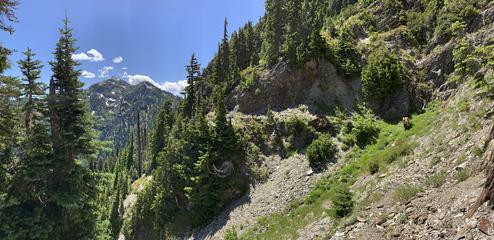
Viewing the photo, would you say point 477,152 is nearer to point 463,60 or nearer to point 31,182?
point 463,60

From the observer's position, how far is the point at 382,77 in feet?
95.9

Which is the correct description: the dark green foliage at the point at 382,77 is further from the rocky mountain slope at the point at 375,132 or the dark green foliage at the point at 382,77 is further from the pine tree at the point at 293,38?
the pine tree at the point at 293,38

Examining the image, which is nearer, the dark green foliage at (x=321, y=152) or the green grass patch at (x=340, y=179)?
the green grass patch at (x=340, y=179)

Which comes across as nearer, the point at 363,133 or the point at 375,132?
the point at 375,132

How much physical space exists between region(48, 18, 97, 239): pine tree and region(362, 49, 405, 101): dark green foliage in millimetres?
24052

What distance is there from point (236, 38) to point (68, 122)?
142 feet

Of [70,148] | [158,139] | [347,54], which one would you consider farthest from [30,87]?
[158,139]

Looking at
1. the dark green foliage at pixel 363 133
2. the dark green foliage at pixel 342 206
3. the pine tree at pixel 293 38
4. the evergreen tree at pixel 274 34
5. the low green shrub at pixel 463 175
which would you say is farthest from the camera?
the evergreen tree at pixel 274 34

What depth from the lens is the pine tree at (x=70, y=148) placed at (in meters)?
19.5

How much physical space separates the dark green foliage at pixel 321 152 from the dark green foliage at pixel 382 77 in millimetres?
7688

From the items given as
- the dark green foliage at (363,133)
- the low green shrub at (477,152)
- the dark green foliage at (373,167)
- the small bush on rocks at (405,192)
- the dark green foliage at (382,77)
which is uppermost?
the dark green foliage at (382,77)

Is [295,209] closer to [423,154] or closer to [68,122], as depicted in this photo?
[423,154]

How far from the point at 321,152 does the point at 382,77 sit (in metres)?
10.1

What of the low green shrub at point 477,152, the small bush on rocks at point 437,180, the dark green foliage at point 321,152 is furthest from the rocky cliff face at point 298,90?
the low green shrub at point 477,152
